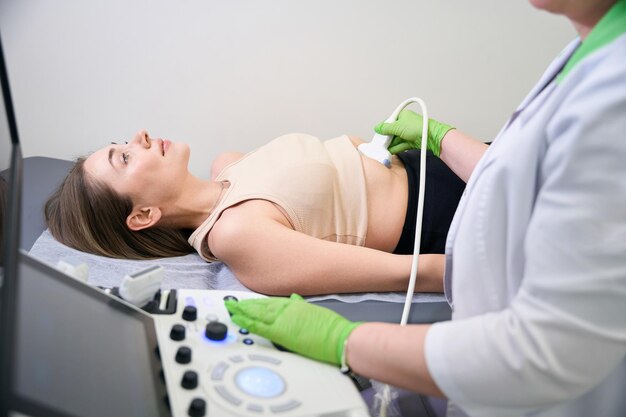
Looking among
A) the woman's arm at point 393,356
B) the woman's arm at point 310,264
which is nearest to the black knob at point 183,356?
the woman's arm at point 393,356

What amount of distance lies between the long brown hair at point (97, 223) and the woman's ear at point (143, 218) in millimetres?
18

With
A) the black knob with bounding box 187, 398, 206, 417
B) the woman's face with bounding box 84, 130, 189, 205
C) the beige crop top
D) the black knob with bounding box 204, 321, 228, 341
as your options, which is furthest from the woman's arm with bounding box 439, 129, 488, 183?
the black knob with bounding box 187, 398, 206, 417

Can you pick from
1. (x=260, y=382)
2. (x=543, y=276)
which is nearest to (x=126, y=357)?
(x=260, y=382)

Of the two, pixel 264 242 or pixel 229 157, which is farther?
pixel 229 157

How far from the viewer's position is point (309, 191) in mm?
1419

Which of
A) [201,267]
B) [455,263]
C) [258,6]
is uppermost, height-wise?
[258,6]

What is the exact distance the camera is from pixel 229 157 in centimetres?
179

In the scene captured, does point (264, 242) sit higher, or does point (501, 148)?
point (501, 148)

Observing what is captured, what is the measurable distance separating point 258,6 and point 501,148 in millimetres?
1344

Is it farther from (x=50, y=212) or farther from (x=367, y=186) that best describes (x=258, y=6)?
(x=50, y=212)

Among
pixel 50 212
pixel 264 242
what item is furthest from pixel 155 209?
pixel 264 242

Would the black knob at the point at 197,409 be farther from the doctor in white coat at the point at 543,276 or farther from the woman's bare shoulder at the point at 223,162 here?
the woman's bare shoulder at the point at 223,162

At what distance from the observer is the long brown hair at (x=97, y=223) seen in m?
1.46

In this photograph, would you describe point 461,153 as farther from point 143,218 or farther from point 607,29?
point 143,218
